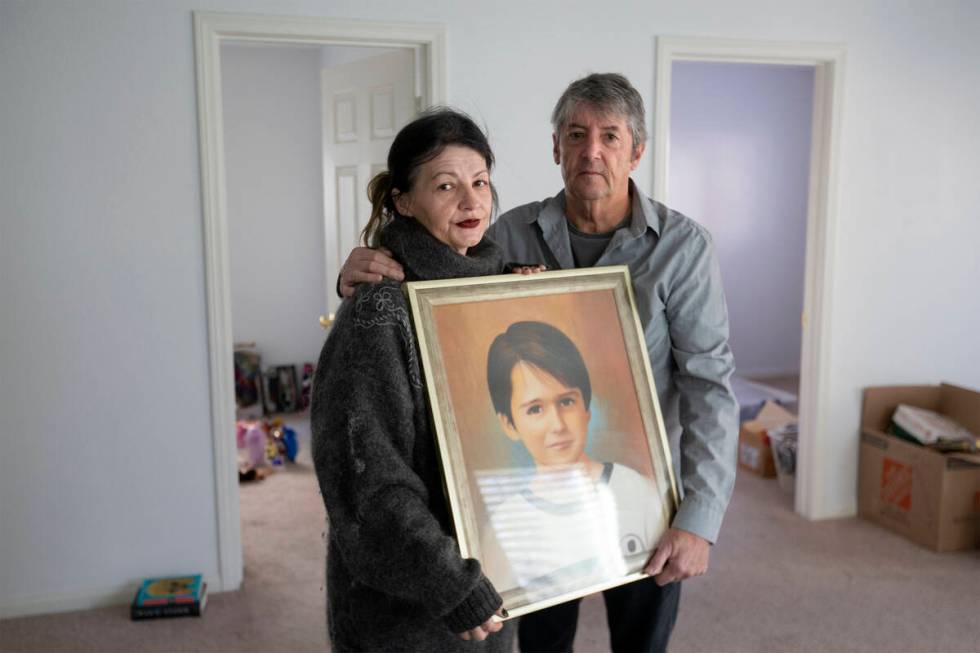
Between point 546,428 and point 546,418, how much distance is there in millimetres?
17

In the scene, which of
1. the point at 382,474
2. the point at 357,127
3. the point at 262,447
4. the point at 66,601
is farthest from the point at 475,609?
the point at 262,447

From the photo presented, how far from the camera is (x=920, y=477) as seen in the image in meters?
3.42

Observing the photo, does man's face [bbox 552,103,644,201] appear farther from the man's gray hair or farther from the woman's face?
the woman's face

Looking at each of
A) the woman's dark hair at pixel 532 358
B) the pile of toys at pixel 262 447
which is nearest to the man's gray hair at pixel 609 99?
the woman's dark hair at pixel 532 358

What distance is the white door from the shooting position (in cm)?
320

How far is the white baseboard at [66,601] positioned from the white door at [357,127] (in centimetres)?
143

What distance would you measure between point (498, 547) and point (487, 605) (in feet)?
0.31

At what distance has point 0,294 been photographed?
2771 mm

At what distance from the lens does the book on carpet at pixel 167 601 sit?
287 cm

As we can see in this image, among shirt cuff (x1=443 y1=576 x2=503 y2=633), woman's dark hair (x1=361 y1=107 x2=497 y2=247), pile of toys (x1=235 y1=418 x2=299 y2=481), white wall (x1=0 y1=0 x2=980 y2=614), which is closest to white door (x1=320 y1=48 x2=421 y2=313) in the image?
white wall (x1=0 y1=0 x2=980 y2=614)

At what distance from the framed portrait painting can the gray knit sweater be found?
42mm

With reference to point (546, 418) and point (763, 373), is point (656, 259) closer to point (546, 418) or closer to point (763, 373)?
point (546, 418)

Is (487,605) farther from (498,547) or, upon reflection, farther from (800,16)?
(800,16)

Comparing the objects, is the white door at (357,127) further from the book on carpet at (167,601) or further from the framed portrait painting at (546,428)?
the framed portrait painting at (546,428)
